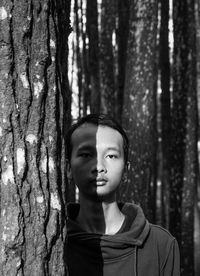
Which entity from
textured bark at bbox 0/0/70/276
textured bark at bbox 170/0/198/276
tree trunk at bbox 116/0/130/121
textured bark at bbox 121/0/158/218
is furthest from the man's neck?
tree trunk at bbox 116/0/130/121

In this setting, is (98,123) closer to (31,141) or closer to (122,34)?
(31,141)

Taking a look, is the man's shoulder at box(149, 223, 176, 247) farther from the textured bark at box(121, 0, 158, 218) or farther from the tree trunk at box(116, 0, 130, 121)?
the tree trunk at box(116, 0, 130, 121)

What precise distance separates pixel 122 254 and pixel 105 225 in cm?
20

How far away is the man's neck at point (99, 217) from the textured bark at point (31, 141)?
1.59 ft

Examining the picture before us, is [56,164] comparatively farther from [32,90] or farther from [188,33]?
[188,33]

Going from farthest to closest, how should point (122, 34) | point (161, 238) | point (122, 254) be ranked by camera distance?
point (122, 34) < point (161, 238) < point (122, 254)

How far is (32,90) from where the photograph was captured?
5.63ft

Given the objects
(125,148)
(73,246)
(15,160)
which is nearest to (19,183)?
(15,160)

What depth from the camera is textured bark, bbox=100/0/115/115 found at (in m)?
7.15

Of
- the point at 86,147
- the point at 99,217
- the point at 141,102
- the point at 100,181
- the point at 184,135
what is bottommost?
the point at 99,217

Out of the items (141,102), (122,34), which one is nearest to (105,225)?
(141,102)

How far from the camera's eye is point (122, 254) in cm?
211

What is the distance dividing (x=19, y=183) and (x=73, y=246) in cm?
57

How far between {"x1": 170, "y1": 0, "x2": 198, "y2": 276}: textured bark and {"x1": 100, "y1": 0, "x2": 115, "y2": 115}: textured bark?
80cm
